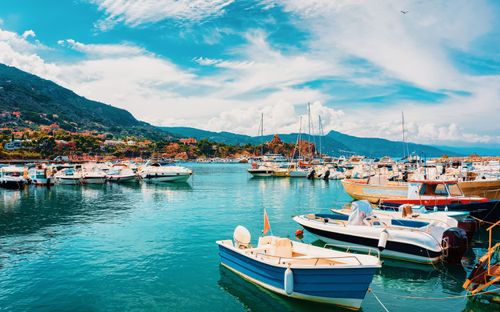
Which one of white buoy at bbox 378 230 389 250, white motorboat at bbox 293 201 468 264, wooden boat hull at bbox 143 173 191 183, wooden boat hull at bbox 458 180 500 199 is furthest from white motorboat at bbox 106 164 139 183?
white buoy at bbox 378 230 389 250

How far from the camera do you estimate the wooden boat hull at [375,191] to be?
38.1m

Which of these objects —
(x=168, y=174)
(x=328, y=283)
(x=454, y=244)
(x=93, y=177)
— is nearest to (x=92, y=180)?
(x=93, y=177)

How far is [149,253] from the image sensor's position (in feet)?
70.3

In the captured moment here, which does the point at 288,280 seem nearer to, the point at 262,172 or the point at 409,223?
the point at 409,223

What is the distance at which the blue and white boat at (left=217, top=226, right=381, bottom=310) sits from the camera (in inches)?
504

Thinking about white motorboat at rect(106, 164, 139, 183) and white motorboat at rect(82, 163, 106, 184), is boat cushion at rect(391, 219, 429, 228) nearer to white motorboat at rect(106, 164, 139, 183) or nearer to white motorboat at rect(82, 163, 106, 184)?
white motorboat at rect(82, 163, 106, 184)

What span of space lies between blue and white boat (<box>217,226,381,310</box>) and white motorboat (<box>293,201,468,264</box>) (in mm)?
5059

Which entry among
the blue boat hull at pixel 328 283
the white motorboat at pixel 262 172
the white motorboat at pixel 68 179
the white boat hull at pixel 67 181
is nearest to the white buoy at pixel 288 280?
the blue boat hull at pixel 328 283

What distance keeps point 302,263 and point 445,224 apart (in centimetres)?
1036

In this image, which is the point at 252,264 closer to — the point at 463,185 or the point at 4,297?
the point at 4,297

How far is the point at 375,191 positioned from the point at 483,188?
1068cm

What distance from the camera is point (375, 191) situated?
40.0 m

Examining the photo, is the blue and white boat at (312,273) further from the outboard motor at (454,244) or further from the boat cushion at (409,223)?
the boat cushion at (409,223)

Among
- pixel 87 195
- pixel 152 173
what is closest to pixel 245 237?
pixel 87 195
